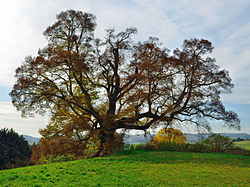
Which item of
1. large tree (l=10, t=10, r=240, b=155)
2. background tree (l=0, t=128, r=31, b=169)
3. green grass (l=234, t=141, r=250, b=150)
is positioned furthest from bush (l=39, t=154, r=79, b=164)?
green grass (l=234, t=141, r=250, b=150)

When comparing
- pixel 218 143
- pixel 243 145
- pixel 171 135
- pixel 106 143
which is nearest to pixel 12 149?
pixel 106 143

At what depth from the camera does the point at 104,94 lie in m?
21.5

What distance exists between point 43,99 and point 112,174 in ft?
43.5

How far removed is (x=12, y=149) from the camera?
31453 millimetres

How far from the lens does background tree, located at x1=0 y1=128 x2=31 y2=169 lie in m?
30.1

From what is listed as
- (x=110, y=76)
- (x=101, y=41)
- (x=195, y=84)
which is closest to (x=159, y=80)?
(x=195, y=84)

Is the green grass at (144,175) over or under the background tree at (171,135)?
under

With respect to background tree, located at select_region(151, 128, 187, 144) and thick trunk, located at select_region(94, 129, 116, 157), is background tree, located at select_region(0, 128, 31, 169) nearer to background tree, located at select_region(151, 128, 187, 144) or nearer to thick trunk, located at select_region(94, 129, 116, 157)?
thick trunk, located at select_region(94, 129, 116, 157)

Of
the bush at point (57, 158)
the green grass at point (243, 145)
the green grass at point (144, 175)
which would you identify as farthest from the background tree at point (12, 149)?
the green grass at point (243, 145)

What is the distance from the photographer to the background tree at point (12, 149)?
3008 cm

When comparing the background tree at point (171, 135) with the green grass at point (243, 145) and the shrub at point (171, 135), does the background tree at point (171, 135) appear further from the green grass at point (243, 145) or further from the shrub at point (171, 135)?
the green grass at point (243, 145)

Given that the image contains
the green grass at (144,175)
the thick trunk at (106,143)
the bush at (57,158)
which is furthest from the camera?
the thick trunk at (106,143)

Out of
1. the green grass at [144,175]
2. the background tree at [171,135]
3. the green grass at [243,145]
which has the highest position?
the background tree at [171,135]

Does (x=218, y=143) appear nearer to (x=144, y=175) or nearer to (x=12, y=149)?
(x=144, y=175)
